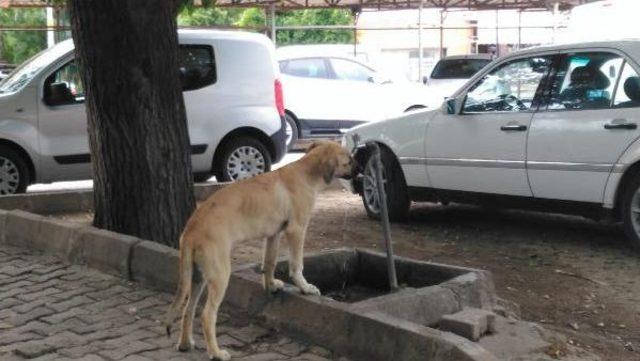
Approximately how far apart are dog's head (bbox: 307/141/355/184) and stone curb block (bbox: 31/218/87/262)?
98.2 inches

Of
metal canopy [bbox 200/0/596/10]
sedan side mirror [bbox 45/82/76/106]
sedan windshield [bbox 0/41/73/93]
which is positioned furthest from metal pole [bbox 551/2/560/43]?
sedan side mirror [bbox 45/82/76/106]

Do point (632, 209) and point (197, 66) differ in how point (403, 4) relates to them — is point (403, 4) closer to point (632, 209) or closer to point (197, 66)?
point (197, 66)

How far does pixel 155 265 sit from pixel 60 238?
1288mm

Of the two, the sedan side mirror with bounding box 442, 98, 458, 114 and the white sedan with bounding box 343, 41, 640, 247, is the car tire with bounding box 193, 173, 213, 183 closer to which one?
the white sedan with bounding box 343, 41, 640, 247

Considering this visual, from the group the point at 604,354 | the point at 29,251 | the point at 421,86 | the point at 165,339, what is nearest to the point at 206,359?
the point at 165,339

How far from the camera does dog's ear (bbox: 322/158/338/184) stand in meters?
4.31

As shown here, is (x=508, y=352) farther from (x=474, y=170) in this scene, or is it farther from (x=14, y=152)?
(x=14, y=152)

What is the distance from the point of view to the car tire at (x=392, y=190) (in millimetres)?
7816

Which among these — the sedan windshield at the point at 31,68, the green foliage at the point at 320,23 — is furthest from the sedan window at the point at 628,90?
the green foliage at the point at 320,23

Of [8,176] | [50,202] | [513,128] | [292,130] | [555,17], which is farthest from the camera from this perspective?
[555,17]

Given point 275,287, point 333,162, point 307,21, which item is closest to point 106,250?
point 275,287

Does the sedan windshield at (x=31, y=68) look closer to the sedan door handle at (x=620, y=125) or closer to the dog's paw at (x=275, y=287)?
the dog's paw at (x=275, y=287)

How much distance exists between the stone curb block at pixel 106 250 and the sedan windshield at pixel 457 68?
13268mm

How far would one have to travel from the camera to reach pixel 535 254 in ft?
21.4
